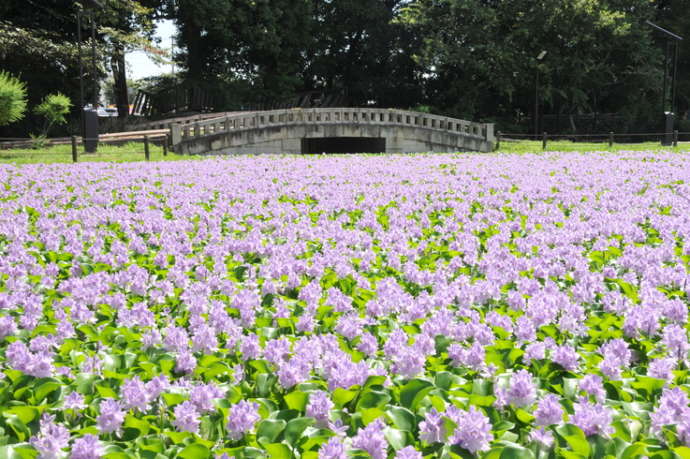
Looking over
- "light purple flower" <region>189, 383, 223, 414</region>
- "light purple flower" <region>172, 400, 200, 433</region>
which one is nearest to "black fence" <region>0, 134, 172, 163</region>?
"light purple flower" <region>189, 383, 223, 414</region>

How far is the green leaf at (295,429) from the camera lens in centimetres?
260

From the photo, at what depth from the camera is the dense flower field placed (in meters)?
2.62

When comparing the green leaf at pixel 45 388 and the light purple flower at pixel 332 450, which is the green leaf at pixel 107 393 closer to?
the green leaf at pixel 45 388

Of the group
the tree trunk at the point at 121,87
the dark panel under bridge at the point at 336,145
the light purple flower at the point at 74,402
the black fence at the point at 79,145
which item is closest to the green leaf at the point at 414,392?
the light purple flower at the point at 74,402

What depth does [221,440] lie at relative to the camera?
2.71 m

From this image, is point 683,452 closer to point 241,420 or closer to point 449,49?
point 241,420

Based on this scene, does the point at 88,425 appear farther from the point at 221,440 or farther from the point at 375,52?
the point at 375,52

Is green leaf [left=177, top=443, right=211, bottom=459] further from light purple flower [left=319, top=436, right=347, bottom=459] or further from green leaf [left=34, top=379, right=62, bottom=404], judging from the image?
green leaf [left=34, top=379, right=62, bottom=404]

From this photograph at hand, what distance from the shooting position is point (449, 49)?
3925 centimetres

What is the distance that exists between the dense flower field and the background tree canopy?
96.8 feet

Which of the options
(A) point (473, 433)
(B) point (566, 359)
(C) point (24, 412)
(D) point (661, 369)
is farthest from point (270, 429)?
(D) point (661, 369)

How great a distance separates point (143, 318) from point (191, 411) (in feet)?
4.71

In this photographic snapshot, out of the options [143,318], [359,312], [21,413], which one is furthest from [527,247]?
[21,413]

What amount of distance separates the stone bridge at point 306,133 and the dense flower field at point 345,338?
2043cm
